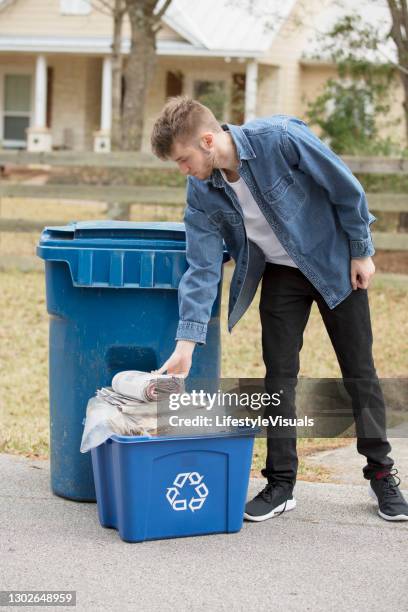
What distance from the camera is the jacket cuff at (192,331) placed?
4.29 meters

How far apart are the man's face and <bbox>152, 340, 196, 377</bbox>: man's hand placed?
660 millimetres

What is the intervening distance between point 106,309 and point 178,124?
0.89m

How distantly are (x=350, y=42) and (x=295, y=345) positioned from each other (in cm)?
952

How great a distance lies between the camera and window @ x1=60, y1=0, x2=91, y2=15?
24141mm

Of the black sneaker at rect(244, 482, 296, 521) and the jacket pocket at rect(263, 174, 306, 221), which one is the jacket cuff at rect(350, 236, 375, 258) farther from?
the black sneaker at rect(244, 482, 296, 521)

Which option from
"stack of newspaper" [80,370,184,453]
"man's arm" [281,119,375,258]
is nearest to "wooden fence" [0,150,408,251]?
"man's arm" [281,119,375,258]

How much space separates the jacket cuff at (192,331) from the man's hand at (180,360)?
2 cm

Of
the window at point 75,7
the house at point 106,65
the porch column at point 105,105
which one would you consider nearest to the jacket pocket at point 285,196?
the house at point 106,65

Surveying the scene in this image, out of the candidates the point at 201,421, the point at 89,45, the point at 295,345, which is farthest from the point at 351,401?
the point at 89,45

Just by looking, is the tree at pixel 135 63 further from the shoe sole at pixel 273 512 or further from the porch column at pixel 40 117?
the shoe sole at pixel 273 512

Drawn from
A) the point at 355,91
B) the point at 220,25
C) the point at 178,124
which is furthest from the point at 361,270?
the point at 220,25

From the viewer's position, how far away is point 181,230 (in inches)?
180

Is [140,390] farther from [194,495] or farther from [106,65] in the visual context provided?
[106,65]

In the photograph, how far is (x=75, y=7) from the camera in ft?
79.4
